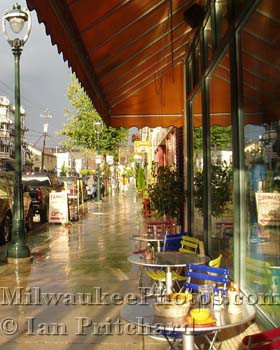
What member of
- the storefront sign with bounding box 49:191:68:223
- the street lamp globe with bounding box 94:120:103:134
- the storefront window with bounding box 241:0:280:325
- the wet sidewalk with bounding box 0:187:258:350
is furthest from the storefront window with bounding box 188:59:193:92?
the street lamp globe with bounding box 94:120:103:134

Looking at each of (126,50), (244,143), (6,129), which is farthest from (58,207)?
(6,129)

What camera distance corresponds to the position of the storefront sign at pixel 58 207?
59.2ft

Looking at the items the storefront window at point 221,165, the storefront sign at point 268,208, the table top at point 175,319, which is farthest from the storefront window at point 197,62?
the table top at point 175,319

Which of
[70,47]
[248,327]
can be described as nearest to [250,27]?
[70,47]

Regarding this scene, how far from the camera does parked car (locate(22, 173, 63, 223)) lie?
64.8 feet

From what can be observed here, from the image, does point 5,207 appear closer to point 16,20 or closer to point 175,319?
point 16,20

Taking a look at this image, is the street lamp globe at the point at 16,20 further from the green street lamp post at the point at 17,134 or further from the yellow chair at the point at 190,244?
the yellow chair at the point at 190,244

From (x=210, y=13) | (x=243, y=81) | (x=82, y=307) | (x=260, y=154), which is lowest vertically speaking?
(x=82, y=307)

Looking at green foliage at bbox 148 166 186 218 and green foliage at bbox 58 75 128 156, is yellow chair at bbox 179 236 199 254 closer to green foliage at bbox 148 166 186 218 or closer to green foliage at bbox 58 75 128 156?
green foliage at bbox 148 166 186 218

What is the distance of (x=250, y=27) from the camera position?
488cm

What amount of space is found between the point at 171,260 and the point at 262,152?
1930 mm

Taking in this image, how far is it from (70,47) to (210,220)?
11.2ft

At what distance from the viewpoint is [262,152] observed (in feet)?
15.1

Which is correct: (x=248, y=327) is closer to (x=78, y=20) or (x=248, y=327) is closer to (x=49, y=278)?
(x=78, y=20)
